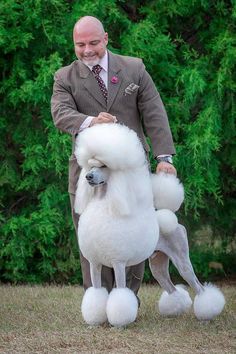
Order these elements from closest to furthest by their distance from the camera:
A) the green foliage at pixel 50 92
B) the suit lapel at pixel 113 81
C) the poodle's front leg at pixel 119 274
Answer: the poodle's front leg at pixel 119 274 < the suit lapel at pixel 113 81 < the green foliage at pixel 50 92

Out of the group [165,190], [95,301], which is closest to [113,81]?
[165,190]

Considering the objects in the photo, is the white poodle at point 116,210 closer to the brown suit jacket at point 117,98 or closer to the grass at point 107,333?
the grass at point 107,333

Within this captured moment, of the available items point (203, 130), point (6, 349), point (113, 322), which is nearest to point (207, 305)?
point (113, 322)

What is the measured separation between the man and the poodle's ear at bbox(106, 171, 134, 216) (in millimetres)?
489

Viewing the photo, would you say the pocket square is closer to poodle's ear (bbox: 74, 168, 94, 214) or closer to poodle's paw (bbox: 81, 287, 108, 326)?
poodle's ear (bbox: 74, 168, 94, 214)

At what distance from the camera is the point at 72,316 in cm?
586

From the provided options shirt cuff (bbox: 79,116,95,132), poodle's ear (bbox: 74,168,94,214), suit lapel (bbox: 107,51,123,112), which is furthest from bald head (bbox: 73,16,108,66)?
poodle's ear (bbox: 74,168,94,214)

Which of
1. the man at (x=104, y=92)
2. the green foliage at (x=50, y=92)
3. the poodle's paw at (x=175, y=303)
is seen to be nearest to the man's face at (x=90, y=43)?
the man at (x=104, y=92)

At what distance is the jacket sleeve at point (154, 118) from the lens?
5.29m

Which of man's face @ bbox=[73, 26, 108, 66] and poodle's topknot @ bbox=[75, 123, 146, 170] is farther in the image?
man's face @ bbox=[73, 26, 108, 66]

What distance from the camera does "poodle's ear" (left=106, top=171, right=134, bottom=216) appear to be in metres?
4.79

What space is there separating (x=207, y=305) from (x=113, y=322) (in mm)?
709

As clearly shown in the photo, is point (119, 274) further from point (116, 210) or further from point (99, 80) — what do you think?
point (99, 80)

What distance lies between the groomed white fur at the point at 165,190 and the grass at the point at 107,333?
2.57 ft
